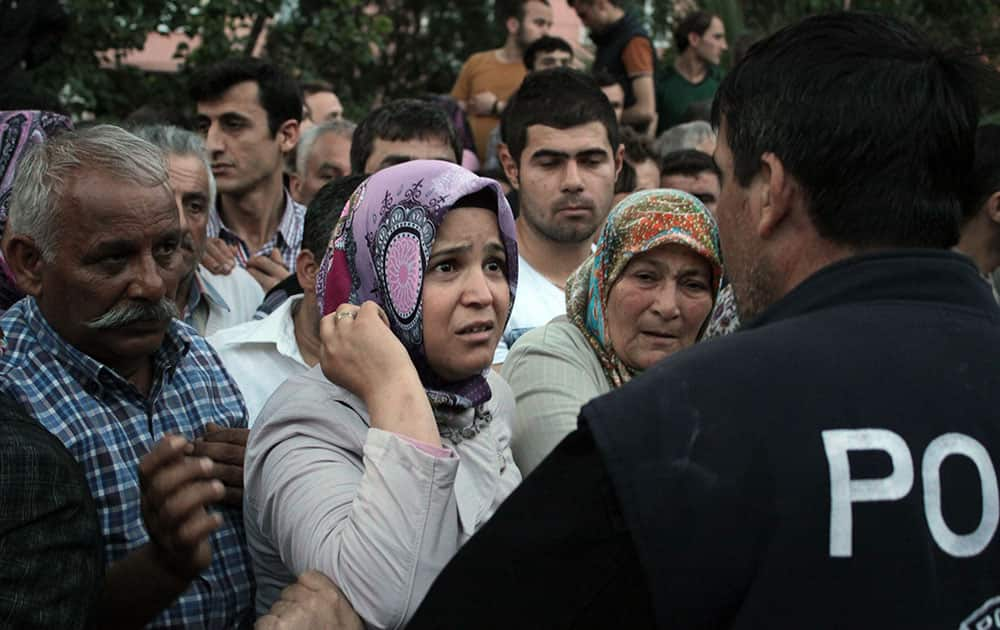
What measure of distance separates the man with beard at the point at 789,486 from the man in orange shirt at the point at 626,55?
725 centimetres

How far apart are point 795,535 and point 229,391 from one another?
199 cm

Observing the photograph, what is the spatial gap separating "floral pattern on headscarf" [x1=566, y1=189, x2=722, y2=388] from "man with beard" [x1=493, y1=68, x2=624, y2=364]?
835 mm

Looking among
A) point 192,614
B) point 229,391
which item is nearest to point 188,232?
point 229,391

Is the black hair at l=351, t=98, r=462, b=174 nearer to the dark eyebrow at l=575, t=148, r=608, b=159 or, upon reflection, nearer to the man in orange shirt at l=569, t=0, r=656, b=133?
the dark eyebrow at l=575, t=148, r=608, b=159

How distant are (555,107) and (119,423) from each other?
3.24 metres

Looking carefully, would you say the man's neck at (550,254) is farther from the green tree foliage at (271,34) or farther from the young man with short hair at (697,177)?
the green tree foliage at (271,34)

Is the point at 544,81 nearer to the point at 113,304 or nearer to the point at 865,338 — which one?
the point at 113,304

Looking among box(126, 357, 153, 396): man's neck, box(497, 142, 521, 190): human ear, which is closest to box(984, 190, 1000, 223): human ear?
box(497, 142, 521, 190): human ear

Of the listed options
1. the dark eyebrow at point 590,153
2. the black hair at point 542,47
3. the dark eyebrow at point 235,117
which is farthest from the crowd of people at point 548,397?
the black hair at point 542,47

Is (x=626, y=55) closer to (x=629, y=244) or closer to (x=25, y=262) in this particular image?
(x=629, y=244)

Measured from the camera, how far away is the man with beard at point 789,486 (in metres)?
1.71

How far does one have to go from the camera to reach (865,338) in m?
1.80

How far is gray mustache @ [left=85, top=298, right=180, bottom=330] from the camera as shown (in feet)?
10.0

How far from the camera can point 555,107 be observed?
5801 millimetres
